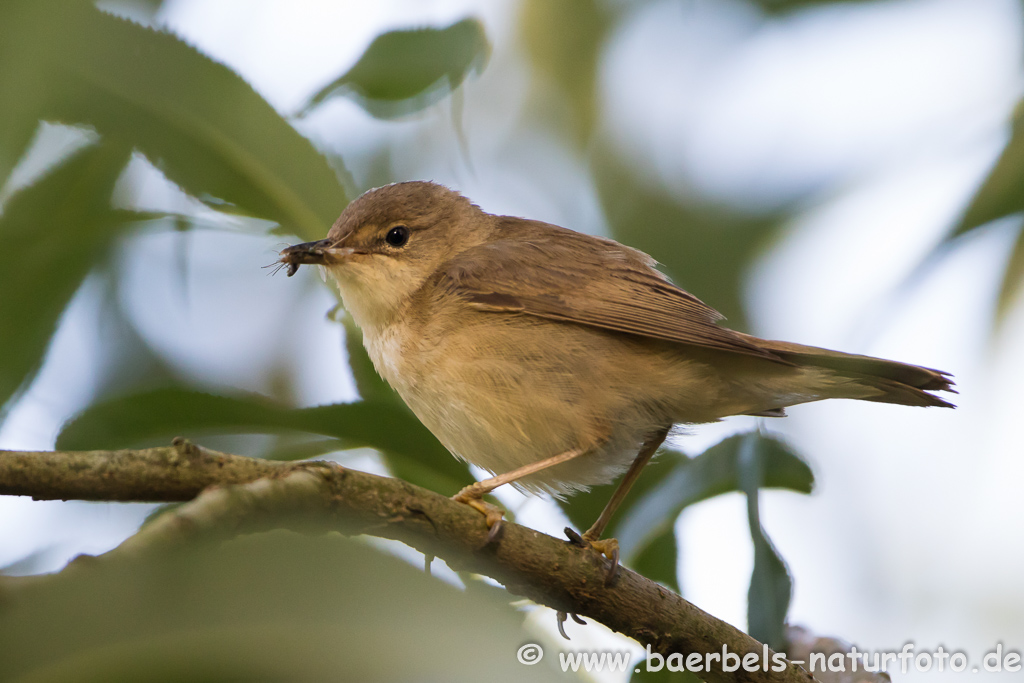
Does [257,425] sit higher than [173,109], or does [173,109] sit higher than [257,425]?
[173,109]

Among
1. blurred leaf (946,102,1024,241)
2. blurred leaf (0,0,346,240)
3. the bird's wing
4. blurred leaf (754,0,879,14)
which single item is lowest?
blurred leaf (0,0,346,240)

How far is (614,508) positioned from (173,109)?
1.52 meters

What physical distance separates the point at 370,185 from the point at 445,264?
1.18ft

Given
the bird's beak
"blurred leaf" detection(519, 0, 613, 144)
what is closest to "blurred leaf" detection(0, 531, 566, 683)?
the bird's beak

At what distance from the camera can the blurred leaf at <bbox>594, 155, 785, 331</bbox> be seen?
8.13 ft

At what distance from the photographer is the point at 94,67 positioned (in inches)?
74.1

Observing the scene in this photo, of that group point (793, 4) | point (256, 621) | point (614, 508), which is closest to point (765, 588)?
point (614, 508)

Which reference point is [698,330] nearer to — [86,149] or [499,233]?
[499,233]

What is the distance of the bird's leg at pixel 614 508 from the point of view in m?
1.69

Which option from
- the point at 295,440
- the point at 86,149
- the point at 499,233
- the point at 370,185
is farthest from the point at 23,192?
the point at 499,233

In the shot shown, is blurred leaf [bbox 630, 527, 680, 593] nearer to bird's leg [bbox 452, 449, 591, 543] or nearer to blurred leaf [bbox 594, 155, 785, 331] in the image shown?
bird's leg [bbox 452, 449, 591, 543]

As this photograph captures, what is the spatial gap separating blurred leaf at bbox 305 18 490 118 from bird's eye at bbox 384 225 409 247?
587 millimetres

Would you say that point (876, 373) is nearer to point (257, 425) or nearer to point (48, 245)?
point (257, 425)

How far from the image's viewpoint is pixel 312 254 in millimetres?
2469
